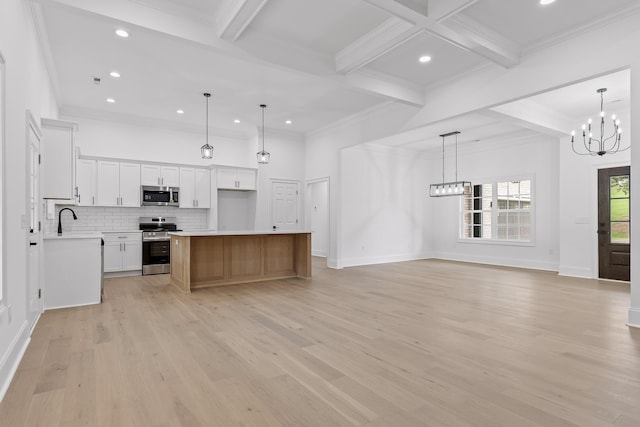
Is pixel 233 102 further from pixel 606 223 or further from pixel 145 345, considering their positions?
pixel 606 223

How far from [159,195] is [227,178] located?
→ 59.5 inches

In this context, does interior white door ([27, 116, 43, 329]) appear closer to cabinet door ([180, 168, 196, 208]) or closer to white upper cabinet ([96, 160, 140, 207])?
white upper cabinet ([96, 160, 140, 207])

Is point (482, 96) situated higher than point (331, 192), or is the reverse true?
point (482, 96)

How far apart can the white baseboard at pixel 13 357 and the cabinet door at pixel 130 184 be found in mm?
4363

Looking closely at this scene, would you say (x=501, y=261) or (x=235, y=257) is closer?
(x=235, y=257)

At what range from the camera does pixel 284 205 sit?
29.1ft

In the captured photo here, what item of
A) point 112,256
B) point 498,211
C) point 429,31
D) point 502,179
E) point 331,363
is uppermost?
point 429,31

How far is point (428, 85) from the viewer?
5.64 meters

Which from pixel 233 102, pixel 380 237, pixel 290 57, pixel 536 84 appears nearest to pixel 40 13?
Answer: pixel 290 57

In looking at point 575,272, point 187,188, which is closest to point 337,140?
point 187,188

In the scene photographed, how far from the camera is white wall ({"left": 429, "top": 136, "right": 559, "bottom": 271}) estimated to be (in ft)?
24.7

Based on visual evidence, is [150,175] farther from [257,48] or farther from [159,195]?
[257,48]

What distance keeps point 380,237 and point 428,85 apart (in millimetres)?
4132

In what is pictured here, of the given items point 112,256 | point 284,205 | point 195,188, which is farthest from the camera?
point 284,205
